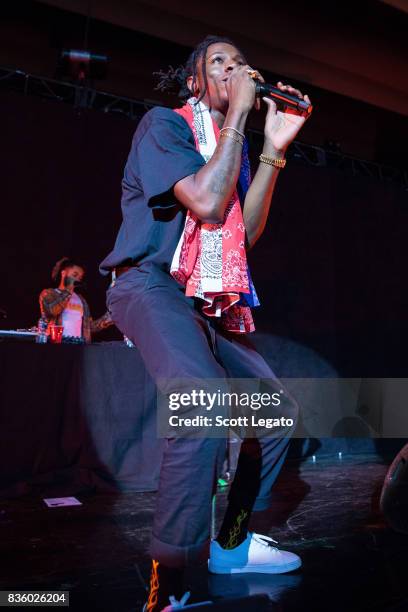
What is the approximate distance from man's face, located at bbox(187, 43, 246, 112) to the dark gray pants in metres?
0.62

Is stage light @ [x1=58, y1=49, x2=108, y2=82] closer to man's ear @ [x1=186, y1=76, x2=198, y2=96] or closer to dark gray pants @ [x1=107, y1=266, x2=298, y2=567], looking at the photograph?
man's ear @ [x1=186, y1=76, x2=198, y2=96]

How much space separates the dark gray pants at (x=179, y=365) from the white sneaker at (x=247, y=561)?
413 millimetres

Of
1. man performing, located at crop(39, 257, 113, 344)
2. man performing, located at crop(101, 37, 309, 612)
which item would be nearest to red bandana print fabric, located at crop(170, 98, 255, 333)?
man performing, located at crop(101, 37, 309, 612)

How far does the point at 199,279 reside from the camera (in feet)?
Answer: 4.60

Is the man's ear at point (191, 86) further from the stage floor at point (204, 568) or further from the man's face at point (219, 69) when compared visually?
the stage floor at point (204, 568)

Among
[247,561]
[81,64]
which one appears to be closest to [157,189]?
[247,561]

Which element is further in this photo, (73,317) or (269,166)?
(73,317)

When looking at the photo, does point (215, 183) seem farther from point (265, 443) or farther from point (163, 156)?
point (265, 443)

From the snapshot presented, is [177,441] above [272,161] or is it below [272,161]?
below

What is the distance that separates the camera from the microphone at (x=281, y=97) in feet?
5.23

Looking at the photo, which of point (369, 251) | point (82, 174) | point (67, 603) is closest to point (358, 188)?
point (369, 251)

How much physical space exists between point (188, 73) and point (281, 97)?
36cm

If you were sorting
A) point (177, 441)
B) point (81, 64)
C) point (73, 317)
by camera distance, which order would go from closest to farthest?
point (177, 441) < point (73, 317) < point (81, 64)

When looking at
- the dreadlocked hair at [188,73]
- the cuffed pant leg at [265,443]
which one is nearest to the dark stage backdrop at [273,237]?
the dreadlocked hair at [188,73]
